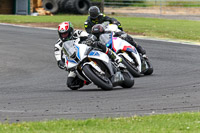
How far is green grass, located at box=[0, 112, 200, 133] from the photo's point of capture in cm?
625

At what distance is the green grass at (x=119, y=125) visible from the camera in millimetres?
6246

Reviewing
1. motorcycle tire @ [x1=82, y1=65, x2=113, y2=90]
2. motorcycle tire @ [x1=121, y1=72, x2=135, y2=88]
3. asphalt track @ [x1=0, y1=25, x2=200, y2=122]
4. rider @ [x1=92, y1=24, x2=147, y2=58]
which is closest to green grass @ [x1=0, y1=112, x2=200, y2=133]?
asphalt track @ [x1=0, y1=25, x2=200, y2=122]

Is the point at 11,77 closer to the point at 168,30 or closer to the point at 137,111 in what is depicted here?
the point at 137,111

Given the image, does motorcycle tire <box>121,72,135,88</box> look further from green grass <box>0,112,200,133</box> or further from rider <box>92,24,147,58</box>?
green grass <box>0,112,200,133</box>

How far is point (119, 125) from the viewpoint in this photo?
6.52 m

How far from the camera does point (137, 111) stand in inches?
304

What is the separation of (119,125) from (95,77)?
333 cm

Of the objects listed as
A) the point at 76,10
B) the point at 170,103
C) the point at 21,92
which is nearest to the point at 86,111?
the point at 170,103

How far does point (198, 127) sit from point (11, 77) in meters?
8.00

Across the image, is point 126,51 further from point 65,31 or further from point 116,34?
point 65,31

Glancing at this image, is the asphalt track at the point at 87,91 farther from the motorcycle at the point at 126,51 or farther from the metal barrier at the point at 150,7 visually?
the metal barrier at the point at 150,7

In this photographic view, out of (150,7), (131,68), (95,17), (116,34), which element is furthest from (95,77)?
(150,7)

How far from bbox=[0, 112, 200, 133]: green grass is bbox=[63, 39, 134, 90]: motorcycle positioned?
9.64ft

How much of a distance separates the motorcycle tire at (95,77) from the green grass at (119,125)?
2846 mm
